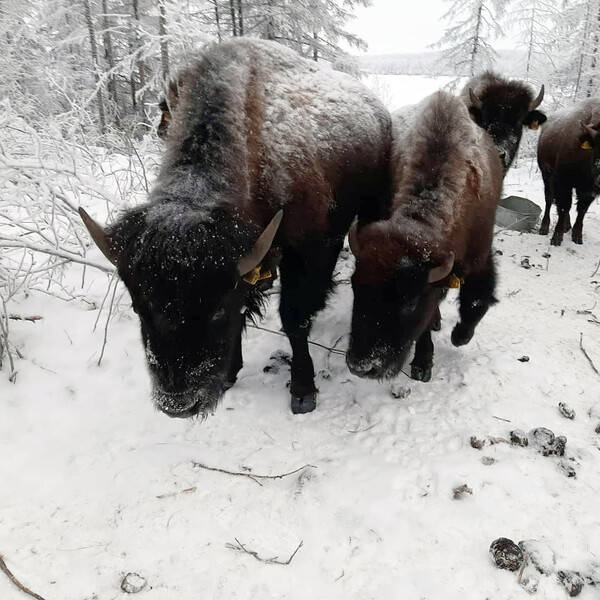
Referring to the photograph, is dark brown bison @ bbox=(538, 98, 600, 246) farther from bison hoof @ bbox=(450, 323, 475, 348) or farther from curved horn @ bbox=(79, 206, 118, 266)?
curved horn @ bbox=(79, 206, 118, 266)

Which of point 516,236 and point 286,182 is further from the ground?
point 286,182

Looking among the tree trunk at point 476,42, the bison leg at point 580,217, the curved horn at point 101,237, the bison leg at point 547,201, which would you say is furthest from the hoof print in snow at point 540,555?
the tree trunk at point 476,42

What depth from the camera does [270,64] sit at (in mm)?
3525

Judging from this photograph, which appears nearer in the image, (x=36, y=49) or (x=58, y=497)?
(x=58, y=497)

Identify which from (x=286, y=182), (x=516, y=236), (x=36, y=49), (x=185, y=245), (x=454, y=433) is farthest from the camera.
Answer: (x=36, y=49)

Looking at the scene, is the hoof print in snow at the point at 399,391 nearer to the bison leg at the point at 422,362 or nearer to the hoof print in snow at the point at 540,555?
the bison leg at the point at 422,362

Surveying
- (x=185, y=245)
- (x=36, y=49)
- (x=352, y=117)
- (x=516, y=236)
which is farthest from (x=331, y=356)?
(x=36, y=49)

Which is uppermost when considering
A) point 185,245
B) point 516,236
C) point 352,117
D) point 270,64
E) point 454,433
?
point 270,64

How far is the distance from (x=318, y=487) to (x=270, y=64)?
3149 millimetres

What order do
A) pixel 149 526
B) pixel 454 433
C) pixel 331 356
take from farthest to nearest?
pixel 331 356
pixel 454 433
pixel 149 526

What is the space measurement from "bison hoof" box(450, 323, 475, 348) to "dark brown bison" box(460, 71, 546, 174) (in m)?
3.22

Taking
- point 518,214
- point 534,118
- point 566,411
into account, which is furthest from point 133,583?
point 518,214

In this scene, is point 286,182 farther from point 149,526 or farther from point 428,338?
point 149,526

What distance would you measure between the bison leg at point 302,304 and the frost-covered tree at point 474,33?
70.0 ft
